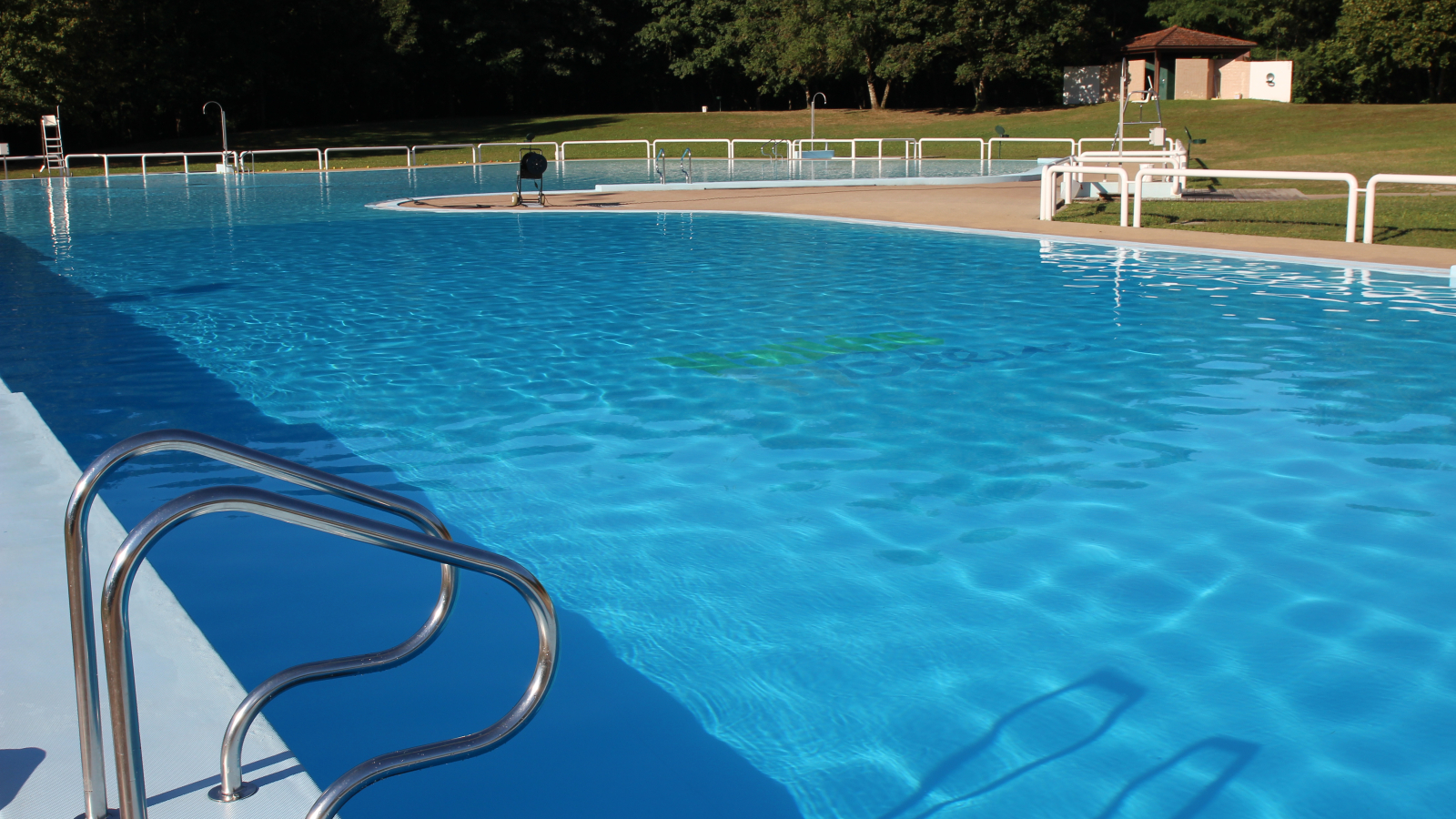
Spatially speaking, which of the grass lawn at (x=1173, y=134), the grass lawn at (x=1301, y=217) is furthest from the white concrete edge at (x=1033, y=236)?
the grass lawn at (x=1173, y=134)

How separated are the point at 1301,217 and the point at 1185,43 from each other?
1432 inches

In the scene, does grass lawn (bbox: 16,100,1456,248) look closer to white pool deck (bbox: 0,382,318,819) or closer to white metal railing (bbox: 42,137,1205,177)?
white metal railing (bbox: 42,137,1205,177)

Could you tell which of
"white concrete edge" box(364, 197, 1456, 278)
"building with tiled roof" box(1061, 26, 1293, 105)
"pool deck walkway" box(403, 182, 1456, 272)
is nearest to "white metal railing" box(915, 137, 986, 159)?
"pool deck walkway" box(403, 182, 1456, 272)

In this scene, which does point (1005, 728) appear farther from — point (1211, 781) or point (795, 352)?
point (795, 352)

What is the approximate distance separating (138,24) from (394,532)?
5403 centimetres

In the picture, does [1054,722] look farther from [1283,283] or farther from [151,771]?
[1283,283]

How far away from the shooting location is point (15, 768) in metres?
2.58

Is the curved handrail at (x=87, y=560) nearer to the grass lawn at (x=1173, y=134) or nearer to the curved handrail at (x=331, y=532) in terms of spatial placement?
the curved handrail at (x=331, y=532)

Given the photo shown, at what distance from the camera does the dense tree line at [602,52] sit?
1720 inches

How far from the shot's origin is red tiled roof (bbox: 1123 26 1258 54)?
47.1m

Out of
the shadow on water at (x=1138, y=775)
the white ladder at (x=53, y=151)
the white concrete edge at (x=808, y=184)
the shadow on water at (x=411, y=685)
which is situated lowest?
the shadow on water at (x=1138, y=775)

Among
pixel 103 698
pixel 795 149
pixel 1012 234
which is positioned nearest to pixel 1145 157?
pixel 1012 234

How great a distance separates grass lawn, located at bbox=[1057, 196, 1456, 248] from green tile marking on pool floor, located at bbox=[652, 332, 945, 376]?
6.85 metres

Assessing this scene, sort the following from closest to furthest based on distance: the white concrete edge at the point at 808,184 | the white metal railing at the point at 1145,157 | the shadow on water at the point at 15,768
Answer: the shadow on water at the point at 15,768 → the white metal railing at the point at 1145,157 → the white concrete edge at the point at 808,184
